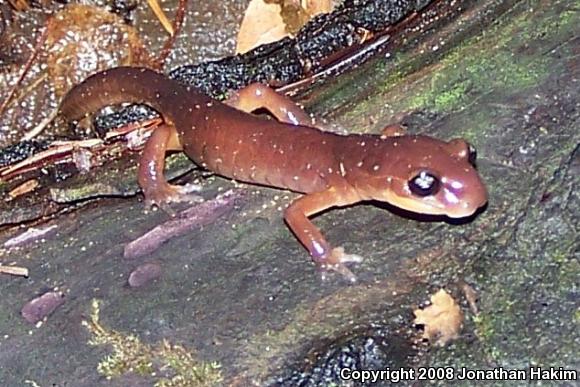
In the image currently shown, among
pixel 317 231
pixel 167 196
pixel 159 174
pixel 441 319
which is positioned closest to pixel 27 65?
pixel 159 174

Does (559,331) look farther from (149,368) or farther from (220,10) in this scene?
(220,10)

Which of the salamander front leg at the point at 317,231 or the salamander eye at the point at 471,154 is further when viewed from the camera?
the salamander eye at the point at 471,154

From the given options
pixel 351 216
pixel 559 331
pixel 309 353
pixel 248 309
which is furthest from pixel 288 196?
pixel 559 331

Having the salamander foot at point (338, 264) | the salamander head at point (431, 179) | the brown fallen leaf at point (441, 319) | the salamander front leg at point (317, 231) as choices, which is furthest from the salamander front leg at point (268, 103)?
the brown fallen leaf at point (441, 319)

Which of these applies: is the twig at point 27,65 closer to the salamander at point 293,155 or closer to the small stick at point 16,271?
the salamander at point 293,155

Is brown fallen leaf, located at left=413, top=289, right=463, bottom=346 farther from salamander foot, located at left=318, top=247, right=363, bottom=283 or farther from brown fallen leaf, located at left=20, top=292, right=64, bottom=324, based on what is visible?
brown fallen leaf, located at left=20, top=292, right=64, bottom=324

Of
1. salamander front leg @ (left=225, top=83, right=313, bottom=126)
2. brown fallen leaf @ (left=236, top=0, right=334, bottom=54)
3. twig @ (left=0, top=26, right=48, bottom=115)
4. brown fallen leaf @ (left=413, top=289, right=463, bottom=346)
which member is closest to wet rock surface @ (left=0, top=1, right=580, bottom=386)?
brown fallen leaf @ (left=413, top=289, right=463, bottom=346)
